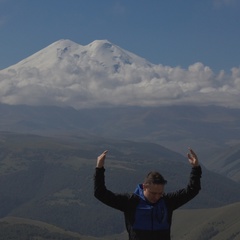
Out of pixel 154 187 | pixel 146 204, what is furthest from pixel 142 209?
pixel 154 187

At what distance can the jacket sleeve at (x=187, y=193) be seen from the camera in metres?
18.4

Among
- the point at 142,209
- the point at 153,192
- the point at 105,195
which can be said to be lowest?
the point at 142,209

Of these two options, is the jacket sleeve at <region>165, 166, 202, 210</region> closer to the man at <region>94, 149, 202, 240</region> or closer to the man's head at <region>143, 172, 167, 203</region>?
the man at <region>94, 149, 202, 240</region>

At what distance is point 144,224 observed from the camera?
1750cm

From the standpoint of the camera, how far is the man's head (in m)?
17.4

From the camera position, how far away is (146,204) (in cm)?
1772

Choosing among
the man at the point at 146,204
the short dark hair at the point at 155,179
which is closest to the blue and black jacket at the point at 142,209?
the man at the point at 146,204

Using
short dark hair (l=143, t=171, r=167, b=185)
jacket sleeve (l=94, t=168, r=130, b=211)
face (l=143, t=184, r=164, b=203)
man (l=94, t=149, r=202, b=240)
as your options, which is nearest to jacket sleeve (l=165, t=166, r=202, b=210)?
man (l=94, t=149, r=202, b=240)

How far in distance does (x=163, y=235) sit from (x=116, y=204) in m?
1.94

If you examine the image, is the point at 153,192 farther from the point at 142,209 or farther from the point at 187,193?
the point at 187,193

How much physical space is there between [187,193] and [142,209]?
1.97m

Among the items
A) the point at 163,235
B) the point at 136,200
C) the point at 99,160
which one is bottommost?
the point at 163,235

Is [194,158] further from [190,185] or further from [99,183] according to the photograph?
[99,183]

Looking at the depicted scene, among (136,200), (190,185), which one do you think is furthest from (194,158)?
(136,200)
